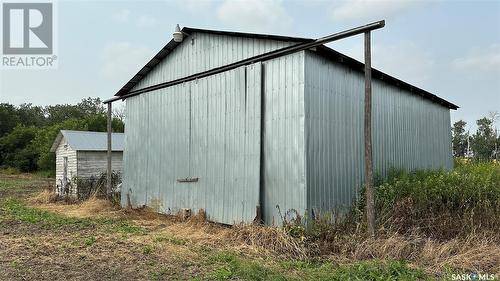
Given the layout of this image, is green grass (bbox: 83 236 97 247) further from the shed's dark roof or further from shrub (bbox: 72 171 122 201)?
shrub (bbox: 72 171 122 201)

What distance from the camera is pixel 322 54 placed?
8.52 meters

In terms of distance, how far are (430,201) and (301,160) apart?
2.53 m

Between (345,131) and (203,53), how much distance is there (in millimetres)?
4335

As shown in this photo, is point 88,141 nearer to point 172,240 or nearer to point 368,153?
point 172,240

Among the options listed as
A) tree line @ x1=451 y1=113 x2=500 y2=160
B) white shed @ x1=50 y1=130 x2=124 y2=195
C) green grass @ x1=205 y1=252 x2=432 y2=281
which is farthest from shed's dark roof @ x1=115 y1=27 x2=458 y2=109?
tree line @ x1=451 y1=113 x2=500 y2=160

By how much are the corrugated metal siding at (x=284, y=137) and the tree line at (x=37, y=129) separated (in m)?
28.2

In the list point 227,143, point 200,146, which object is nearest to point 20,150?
point 200,146

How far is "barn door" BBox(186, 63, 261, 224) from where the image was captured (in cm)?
890

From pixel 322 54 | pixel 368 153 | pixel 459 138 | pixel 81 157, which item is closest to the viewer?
pixel 368 153

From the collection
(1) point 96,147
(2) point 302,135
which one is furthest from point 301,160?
(1) point 96,147

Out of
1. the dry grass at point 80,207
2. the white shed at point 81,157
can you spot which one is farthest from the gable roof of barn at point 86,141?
the dry grass at point 80,207

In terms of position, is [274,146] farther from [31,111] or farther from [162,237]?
[31,111]

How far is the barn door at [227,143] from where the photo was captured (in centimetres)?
890

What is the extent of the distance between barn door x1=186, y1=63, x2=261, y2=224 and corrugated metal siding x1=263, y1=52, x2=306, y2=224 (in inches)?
10.2
